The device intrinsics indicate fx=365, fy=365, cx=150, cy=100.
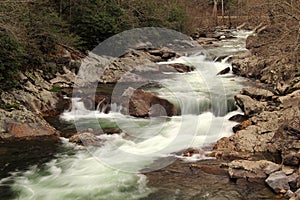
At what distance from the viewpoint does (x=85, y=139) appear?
10.8m

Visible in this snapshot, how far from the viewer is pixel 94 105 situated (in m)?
13.8

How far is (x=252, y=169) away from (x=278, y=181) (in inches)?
27.2

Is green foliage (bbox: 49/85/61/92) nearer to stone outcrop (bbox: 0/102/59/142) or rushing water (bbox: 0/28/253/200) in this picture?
rushing water (bbox: 0/28/253/200)

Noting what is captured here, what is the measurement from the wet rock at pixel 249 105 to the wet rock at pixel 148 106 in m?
2.30

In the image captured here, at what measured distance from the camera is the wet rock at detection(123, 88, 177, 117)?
12930mm

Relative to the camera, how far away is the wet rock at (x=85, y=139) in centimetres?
1061

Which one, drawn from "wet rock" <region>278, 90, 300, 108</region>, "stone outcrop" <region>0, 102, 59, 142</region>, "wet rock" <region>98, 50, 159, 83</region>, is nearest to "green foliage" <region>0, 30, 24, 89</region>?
"stone outcrop" <region>0, 102, 59, 142</region>

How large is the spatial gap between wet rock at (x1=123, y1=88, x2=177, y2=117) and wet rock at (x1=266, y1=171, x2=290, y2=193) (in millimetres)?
5581

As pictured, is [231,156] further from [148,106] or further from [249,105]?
[148,106]

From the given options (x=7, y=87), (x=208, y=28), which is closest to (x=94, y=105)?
(x=7, y=87)

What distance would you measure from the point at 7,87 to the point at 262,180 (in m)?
9.28

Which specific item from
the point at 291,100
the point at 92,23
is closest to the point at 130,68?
the point at 92,23

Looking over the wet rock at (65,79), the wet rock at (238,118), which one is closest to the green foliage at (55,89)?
the wet rock at (65,79)

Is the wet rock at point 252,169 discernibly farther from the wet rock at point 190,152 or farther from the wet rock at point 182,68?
the wet rock at point 182,68
